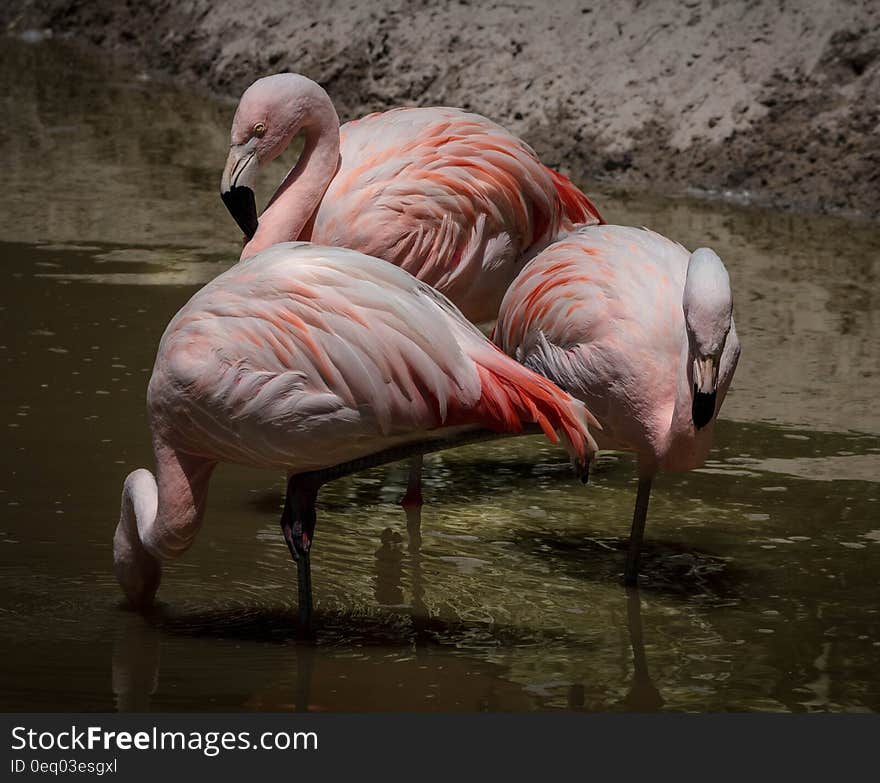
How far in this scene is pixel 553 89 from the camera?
9633mm

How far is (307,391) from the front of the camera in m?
3.76

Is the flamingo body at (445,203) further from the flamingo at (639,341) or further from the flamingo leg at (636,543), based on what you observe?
the flamingo leg at (636,543)

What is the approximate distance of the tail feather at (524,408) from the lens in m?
3.85

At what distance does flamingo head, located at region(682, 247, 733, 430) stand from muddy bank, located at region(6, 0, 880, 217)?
4896 mm

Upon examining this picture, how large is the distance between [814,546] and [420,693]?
4.87ft

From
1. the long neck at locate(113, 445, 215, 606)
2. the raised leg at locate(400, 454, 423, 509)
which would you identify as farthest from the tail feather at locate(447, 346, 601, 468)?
the raised leg at locate(400, 454, 423, 509)

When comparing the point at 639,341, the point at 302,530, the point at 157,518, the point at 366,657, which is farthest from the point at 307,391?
the point at 639,341

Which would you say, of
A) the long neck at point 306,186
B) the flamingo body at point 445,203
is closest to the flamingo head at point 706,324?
the flamingo body at point 445,203

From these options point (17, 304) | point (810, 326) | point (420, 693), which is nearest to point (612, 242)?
point (420, 693)

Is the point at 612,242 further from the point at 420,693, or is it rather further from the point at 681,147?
the point at 681,147

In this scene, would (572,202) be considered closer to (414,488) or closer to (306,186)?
(306,186)

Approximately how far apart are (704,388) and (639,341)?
1.07 ft

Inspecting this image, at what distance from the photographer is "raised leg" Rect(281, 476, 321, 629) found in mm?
3916

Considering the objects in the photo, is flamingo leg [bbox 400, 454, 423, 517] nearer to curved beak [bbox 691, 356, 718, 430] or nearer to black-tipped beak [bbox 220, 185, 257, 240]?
black-tipped beak [bbox 220, 185, 257, 240]
